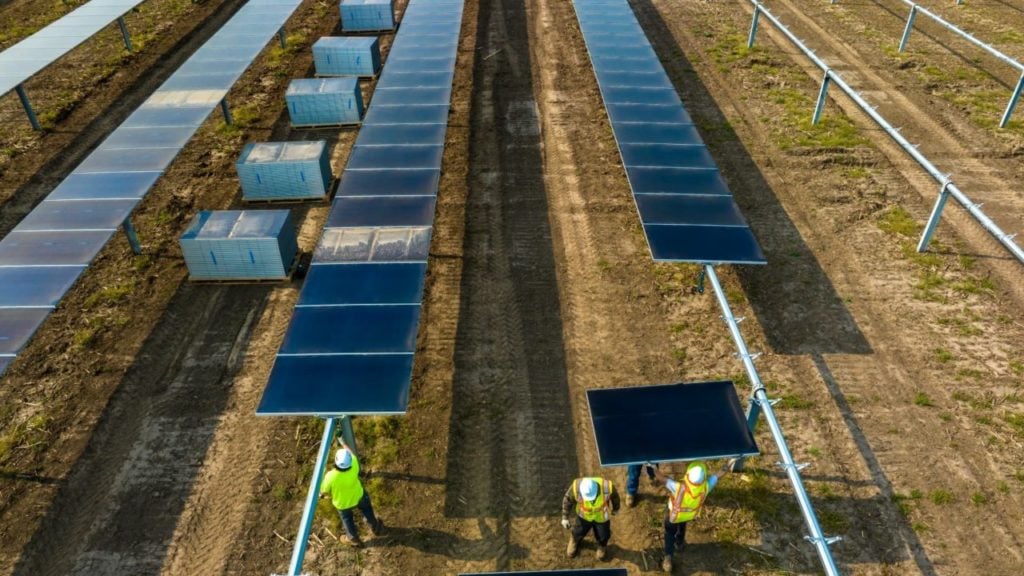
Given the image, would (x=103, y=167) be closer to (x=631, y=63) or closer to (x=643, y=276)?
(x=643, y=276)

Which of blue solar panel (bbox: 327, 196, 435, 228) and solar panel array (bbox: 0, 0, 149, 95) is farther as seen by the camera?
solar panel array (bbox: 0, 0, 149, 95)

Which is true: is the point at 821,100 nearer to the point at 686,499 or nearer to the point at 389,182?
the point at 389,182

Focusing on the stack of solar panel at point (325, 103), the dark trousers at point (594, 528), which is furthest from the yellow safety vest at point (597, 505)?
the stack of solar panel at point (325, 103)

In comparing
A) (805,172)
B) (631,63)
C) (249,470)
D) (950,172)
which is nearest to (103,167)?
(249,470)

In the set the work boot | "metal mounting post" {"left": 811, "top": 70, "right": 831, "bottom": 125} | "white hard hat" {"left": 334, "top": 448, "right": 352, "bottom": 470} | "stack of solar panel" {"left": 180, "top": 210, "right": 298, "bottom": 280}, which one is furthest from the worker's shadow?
"metal mounting post" {"left": 811, "top": 70, "right": 831, "bottom": 125}

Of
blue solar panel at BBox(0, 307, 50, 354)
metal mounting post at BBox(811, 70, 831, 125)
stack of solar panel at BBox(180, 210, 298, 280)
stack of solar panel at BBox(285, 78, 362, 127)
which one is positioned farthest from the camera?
stack of solar panel at BBox(285, 78, 362, 127)

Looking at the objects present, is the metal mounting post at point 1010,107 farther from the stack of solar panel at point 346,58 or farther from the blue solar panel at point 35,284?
the blue solar panel at point 35,284

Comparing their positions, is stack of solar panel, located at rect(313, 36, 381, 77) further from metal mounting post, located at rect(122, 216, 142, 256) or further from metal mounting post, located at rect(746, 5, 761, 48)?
metal mounting post, located at rect(746, 5, 761, 48)

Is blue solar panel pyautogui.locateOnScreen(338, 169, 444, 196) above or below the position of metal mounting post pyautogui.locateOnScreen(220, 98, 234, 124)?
above
